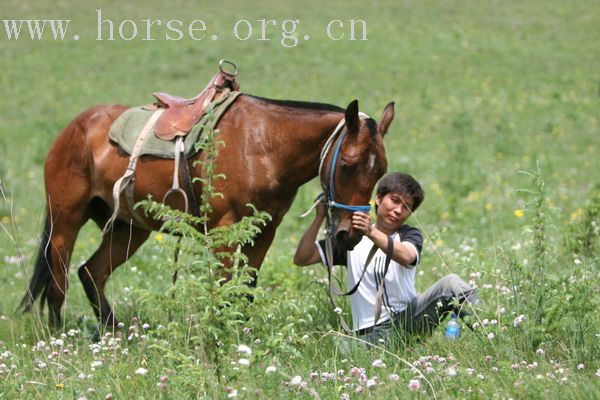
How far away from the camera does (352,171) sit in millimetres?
4871

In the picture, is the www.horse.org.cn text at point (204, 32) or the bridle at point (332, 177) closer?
the bridle at point (332, 177)

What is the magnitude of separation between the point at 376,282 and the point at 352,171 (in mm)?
688

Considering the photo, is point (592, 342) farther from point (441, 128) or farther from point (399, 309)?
point (441, 128)

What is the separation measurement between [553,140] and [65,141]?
12009mm

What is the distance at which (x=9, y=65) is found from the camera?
2416 centimetres

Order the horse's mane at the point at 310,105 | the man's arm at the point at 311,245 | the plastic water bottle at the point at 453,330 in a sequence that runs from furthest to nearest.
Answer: the horse's mane at the point at 310,105 < the man's arm at the point at 311,245 < the plastic water bottle at the point at 453,330

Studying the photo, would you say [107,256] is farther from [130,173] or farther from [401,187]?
[401,187]

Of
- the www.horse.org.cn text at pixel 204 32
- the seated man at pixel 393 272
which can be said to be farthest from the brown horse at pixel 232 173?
the www.horse.org.cn text at pixel 204 32

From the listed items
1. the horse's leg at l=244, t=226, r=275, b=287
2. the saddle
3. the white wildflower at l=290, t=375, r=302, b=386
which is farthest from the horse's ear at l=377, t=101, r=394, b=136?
the white wildflower at l=290, t=375, r=302, b=386

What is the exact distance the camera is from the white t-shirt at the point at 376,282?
4.97 meters

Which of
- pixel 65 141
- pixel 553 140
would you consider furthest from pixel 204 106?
pixel 553 140

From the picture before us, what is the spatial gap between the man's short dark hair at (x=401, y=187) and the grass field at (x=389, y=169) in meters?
0.67

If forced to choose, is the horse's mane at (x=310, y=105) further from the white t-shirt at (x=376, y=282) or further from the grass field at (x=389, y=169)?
the grass field at (x=389, y=169)

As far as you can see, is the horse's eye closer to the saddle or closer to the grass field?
the grass field
